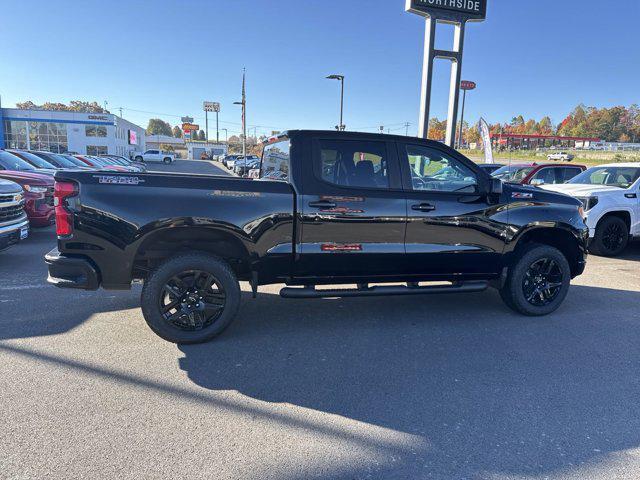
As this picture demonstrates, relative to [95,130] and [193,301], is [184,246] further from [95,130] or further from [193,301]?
[95,130]

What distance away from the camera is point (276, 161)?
4777 millimetres

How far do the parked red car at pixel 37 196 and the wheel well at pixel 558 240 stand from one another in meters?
8.64

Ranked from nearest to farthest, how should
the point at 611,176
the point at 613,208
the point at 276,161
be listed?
the point at 276,161, the point at 613,208, the point at 611,176

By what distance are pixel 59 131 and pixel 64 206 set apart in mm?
A: 53318

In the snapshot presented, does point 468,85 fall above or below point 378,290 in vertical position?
above

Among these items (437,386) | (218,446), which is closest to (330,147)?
(437,386)

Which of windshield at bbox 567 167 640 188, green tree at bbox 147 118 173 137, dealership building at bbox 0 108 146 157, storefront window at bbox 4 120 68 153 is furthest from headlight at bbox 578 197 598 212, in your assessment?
green tree at bbox 147 118 173 137

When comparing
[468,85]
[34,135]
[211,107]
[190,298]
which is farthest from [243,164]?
[211,107]

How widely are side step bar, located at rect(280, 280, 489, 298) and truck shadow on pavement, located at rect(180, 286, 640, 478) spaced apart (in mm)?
380

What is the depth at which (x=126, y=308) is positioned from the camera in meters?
5.02

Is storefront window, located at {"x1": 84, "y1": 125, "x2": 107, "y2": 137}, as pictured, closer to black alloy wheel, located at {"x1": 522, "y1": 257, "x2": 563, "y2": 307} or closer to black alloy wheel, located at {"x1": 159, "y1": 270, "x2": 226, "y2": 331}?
black alloy wheel, located at {"x1": 159, "y1": 270, "x2": 226, "y2": 331}

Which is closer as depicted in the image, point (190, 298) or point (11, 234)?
point (190, 298)

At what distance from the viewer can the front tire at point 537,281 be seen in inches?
193

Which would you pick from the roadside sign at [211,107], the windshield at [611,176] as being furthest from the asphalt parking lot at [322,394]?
the roadside sign at [211,107]
